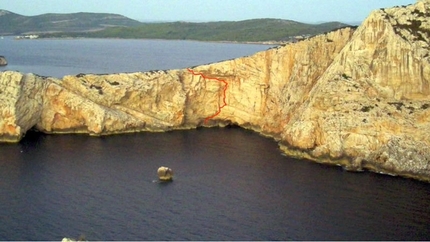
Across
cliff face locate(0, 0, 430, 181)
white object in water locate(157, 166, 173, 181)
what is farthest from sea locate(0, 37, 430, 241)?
cliff face locate(0, 0, 430, 181)

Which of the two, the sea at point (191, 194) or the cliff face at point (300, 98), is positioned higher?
the cliff face at point (300, 98)

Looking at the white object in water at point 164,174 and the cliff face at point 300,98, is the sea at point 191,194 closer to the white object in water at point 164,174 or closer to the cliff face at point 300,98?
the white object in water at point 164,174

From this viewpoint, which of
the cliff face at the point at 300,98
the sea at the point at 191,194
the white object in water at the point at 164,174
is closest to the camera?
the sea at the point at 191,194

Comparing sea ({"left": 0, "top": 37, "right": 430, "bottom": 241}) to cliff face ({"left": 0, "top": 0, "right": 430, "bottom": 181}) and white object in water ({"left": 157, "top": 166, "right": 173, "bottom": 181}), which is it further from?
cliff face ({"left": 0, "top": 0, "right": 430, "bottom": 181})

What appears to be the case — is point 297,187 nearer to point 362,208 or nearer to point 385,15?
point 362,208

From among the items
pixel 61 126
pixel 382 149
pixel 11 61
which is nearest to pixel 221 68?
pixel 61 126

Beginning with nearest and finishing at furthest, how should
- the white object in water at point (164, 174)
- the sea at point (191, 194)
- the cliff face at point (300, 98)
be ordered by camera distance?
the sea at point (191, 194)
the white object in water at point (164, 174)
the cliff face at point (300, 98)

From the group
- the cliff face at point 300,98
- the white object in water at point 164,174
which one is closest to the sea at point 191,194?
the white object in water at point 164,174
